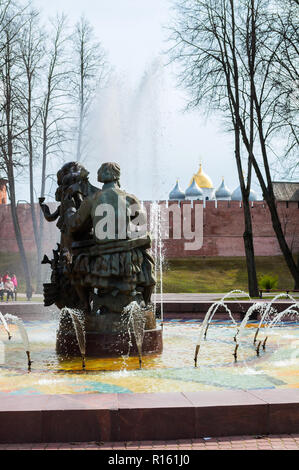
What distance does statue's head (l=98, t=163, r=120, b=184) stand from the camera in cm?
639

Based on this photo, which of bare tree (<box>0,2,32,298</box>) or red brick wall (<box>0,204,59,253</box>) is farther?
red brick wall (<box>0,204,59,253</box>)

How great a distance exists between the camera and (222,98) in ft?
57.6

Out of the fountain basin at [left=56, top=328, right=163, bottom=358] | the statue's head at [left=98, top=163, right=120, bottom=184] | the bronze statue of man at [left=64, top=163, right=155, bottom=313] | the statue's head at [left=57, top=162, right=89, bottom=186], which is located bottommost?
the fountain basin at [left=56, top=328, right=163, bottom=358]

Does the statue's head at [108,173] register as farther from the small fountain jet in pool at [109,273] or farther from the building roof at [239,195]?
the building roof at [239,195]

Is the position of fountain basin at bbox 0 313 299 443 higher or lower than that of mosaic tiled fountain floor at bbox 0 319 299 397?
higher

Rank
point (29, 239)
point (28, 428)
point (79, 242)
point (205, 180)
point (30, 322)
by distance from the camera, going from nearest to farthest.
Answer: point (28, 428) < point (79, 242) < point (30, 322) < point (29, 239) < point (205, 180)

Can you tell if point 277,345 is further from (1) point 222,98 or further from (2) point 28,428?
(1) point 222,98

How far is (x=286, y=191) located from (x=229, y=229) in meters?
7.95

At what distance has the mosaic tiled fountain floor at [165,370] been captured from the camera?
468 centimetres

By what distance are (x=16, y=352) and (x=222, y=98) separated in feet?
41.6

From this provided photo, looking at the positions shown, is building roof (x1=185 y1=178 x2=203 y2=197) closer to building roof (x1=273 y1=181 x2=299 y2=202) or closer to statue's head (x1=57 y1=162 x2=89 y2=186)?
building roof (x1=273 y1=181 x2=299 y2=202)

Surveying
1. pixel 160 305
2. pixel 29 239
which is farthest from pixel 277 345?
pixel 29 239

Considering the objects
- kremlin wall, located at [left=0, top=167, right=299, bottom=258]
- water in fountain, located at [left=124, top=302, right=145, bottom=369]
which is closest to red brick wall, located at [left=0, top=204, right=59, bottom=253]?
kremlin wall, located at [left=0, top=167, right=299, bottom=258]

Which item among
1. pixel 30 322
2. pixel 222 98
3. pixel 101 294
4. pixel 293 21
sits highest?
pixel 293 21
